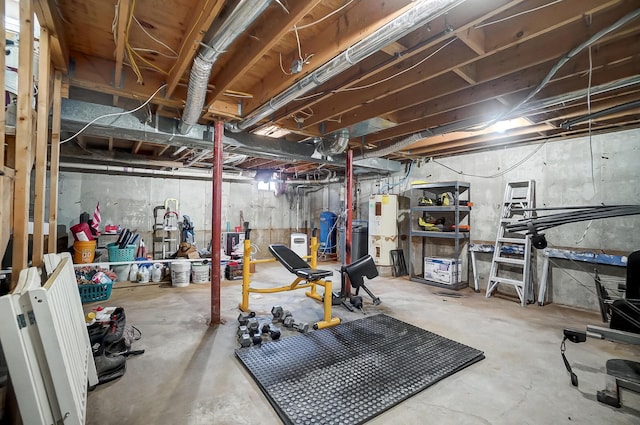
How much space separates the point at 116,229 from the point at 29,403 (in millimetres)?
5293

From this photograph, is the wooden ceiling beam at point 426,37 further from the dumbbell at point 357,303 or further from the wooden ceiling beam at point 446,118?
the dumbbell at point 357,303

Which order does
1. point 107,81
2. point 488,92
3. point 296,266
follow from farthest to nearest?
point 296,266 → point 488,92 → point 107,81

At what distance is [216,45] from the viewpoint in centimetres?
175

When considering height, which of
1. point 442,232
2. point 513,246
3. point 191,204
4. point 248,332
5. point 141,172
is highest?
point 141,172

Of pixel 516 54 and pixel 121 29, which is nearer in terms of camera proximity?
pixel 121 29

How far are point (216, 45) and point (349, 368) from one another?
2.53 meters

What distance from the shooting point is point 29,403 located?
1.12 m

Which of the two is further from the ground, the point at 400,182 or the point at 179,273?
the point at 400,182

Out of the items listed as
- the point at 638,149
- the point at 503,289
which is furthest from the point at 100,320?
the point at 638,149

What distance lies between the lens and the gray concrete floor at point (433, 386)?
1745mm

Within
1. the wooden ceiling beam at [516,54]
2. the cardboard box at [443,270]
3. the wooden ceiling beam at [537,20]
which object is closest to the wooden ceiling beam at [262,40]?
the wooden ceiling beam at [516,54]

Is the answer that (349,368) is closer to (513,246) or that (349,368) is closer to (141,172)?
(513,246)

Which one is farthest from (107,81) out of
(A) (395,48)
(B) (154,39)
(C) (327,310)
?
(C) (327,310)

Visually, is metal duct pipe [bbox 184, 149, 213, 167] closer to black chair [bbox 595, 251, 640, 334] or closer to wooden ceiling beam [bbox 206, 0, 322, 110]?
wooden ceiling beam [bbox 206, 0, 322, 110]
